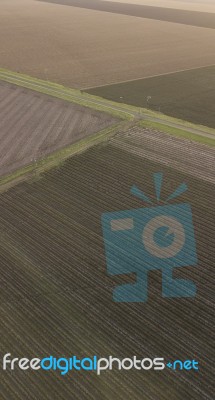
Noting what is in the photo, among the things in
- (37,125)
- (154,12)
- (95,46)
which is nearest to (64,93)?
(37,125)

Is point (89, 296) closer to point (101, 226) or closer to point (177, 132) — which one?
point (101, 226)

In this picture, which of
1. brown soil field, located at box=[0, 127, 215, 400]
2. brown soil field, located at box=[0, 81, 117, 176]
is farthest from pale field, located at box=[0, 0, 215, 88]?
brown soil field, located at box=[0, 127, 215, 400]

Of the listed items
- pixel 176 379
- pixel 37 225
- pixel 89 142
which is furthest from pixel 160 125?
pixel 176 379

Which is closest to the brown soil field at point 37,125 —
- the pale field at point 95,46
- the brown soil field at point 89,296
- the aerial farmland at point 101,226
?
the aerial farmland at point 101,226

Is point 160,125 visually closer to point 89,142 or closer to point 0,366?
point 89,142

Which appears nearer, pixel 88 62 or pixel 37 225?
pixel 37 225
